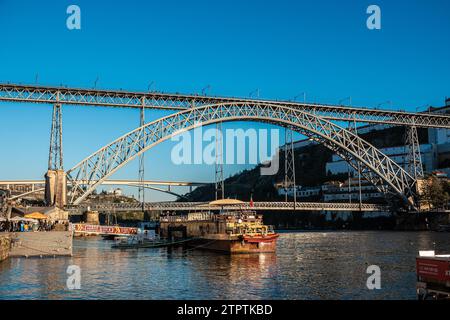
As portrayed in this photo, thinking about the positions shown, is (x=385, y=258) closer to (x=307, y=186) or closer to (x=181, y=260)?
(x=181, y=260)

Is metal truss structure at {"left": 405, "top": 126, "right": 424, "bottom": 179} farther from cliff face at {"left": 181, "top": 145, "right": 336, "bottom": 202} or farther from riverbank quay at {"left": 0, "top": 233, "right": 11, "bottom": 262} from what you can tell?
riverbank quay at {"left": 0, "top": 233, "right": 11, "bottom": 262}

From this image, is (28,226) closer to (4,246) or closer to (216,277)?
(4,246)

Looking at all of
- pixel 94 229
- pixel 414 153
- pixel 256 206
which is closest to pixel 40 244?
Answer: pixel 94 229

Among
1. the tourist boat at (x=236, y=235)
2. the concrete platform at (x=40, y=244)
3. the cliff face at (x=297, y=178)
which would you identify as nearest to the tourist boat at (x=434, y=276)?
the tourist boat at (x=236, y=235)

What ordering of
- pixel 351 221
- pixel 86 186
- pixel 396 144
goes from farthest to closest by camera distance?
pixel 396 144 < pixel 351 221 < pixel 86 186

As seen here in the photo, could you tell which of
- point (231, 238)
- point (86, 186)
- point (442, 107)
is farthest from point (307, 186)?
point (231, 238)

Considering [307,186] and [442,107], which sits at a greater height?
[442,107]

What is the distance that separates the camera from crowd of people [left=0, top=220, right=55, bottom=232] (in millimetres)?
52375

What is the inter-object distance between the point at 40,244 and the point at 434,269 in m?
34.1

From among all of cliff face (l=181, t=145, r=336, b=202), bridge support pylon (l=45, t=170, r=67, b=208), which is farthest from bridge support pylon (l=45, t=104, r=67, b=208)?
cliff face (l=181, t=145, r=336, b=202)

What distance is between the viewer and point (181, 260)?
1832 inches

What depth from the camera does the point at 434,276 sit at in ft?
69.7
